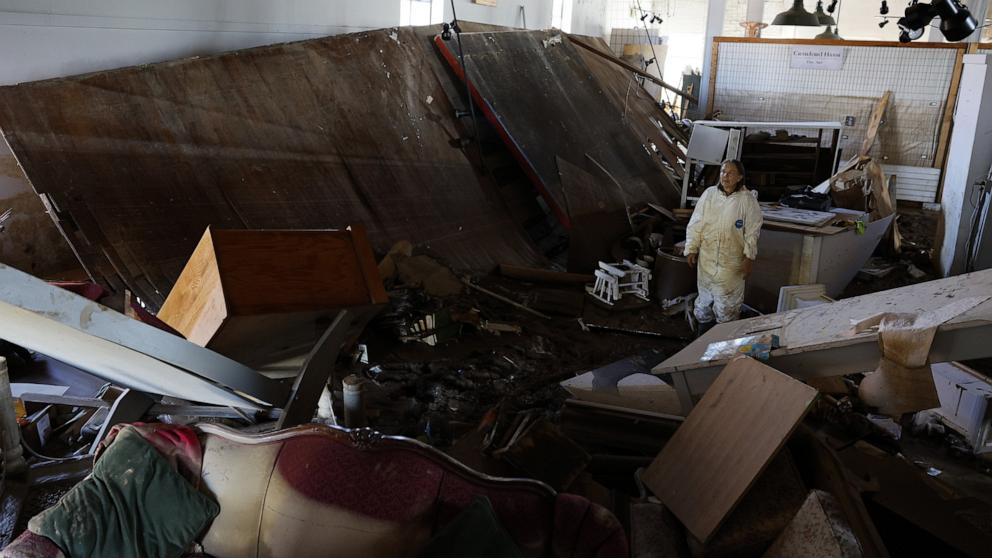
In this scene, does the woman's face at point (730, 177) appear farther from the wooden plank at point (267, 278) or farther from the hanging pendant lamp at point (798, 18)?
the hanging pendant lamp at point (798, 18)

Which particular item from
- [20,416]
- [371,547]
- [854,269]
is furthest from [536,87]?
[371,547]

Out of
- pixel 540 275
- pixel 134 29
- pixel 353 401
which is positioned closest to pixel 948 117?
pixel 540 275

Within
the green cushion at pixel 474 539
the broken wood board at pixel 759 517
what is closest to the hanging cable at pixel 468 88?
the broken wood board at pixel 759 517

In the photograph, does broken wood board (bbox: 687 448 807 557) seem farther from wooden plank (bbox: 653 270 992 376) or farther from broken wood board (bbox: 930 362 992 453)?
broken wood board (bbox: 930 362 992 453)

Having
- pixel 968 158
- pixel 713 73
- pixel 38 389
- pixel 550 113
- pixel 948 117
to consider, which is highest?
pixel 713 73

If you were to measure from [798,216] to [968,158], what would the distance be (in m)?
1.93

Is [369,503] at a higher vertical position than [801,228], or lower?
lower

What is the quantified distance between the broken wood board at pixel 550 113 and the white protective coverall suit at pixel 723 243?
1.80 m

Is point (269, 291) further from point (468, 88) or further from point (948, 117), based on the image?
point (948, 117)

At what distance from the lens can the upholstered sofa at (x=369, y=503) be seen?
7.78ft

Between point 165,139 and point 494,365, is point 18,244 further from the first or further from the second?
point 494,365

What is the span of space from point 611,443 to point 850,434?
4.00 feet

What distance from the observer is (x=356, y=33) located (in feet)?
23.9

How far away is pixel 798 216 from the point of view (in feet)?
21.6
